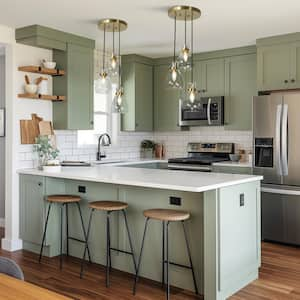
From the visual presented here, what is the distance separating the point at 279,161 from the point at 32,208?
9.32 feet

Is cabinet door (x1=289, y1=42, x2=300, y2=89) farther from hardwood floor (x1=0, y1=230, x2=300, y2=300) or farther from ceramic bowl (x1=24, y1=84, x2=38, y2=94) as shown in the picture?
ceramic bowl (x1=24, y1=84, x2=38, y2=94)

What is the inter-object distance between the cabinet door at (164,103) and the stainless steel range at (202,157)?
46 centimetres

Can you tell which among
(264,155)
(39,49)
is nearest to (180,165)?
(264,155)

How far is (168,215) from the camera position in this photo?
313 centimetres

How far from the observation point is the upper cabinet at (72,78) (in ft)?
15.9

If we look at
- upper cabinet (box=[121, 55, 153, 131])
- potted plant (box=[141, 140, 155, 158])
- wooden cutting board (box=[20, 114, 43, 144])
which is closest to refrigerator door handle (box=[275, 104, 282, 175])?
upper cabinet (box=[121, 55, 153, 131])

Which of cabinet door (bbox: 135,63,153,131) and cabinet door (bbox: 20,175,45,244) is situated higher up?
cabinet door (bbox: 135,63,153,131)

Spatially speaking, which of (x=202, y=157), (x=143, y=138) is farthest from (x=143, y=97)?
(x=202, y=157)

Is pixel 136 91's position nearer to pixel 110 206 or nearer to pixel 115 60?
pixel 115 60

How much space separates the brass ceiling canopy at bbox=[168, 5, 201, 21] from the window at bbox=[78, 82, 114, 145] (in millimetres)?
2295

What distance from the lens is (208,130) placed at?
634 cm

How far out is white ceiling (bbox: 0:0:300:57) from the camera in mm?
3800

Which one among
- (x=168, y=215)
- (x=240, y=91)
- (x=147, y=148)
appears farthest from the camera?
(x=147, y=148)

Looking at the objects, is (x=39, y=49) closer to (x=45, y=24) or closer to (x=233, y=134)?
(x=45, y=24)
